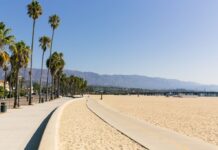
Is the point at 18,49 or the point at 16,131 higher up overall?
the point at 18,49

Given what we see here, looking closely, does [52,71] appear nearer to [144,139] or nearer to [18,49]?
[18,49]

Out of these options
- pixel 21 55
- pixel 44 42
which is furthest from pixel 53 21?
pixel 21 55

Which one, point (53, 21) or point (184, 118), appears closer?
point (184, 118)

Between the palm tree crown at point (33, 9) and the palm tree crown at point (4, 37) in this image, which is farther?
the palm tree crown at point (33, 9)

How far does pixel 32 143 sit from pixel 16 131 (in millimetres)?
4034

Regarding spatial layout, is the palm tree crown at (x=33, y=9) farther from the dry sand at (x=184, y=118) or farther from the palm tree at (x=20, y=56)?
the dry sand at (x=184, y=118)

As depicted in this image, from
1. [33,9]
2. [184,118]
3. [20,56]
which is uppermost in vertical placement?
[33,9]

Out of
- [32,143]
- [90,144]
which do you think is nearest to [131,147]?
[90,144]

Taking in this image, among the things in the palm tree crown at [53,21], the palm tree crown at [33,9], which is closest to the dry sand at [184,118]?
the palm tree crown at [33,9]

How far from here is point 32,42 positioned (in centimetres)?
5003

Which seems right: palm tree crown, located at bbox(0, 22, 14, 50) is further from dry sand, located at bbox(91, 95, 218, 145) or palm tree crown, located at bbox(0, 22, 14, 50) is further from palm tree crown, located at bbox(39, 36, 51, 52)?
palm tree crown, located at bbox(39, 36, 51, 52)

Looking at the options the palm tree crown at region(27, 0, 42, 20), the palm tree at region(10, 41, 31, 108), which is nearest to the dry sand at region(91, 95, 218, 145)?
the palm tree at region(10, 41, 31, 108)

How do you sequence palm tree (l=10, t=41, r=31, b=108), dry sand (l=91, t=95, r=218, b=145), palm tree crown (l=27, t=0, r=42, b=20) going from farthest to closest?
palm tree crown (l=27, t=0, r=42, b=20) → palm tree (l=10, t=41, r=31, b=108) → dry sand (l=91, t=95, r=218, b=145)

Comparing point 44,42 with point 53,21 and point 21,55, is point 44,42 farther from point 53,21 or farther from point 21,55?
point 21,55
